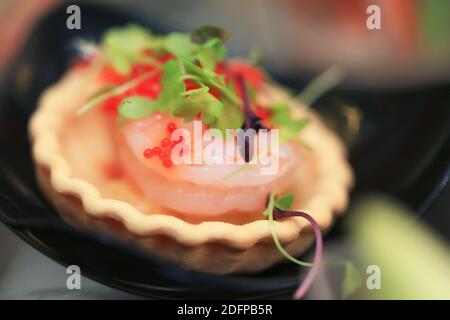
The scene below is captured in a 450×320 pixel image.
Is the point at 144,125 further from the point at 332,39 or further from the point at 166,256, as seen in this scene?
the point at 332,39

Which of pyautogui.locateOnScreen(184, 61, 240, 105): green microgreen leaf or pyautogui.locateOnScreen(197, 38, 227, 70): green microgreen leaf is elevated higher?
pyautogui.locateOnScreen(197, 38, 227, 70): green microgreen leaf

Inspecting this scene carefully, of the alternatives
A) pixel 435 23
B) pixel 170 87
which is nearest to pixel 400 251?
pixel 170 87

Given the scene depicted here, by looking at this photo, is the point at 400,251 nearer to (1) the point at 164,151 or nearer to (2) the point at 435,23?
(1) the point at 164,151

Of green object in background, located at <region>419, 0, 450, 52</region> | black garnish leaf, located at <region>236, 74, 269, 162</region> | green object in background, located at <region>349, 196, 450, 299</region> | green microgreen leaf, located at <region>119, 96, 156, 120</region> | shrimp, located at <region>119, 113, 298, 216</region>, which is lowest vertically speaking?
green object in background, located at <region>349, 196, 450, 299</region>

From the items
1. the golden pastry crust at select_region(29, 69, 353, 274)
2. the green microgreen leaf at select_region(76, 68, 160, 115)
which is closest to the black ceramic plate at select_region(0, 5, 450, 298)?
the golden pastry crust at select_region(29, 69, 353, 274)

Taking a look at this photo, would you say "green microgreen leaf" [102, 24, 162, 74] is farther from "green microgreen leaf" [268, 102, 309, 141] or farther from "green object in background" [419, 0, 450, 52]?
"green object in background" [419, 0, 450, 52]
